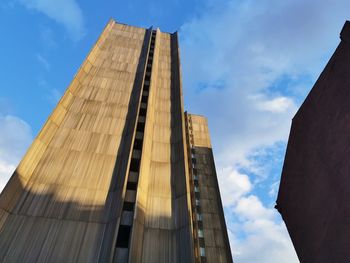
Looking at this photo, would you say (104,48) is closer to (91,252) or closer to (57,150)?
(57,150)

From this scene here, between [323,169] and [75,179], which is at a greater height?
[75,179]

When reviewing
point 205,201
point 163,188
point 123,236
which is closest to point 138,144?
point 163,188

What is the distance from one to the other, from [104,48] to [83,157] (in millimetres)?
24657

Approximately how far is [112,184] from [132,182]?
1902mm

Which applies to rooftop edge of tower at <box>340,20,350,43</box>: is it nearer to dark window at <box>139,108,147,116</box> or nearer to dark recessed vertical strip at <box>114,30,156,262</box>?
dark recessed vertical strip at <box>114,30,156,262</box>

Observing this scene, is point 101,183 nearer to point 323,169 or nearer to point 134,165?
point 134,165

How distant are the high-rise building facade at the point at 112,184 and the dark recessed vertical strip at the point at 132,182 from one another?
9 cm

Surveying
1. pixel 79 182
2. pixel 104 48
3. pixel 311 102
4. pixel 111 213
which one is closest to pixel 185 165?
pixel 111 213

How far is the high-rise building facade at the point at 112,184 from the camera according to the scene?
18719 millimetres

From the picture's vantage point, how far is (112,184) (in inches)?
920

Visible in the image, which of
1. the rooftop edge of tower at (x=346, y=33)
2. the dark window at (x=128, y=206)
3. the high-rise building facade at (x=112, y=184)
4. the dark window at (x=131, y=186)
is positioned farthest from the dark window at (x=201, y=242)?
the rooftop edge of tower at (x=346, y=33)

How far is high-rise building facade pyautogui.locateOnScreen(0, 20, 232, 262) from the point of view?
18.7 m

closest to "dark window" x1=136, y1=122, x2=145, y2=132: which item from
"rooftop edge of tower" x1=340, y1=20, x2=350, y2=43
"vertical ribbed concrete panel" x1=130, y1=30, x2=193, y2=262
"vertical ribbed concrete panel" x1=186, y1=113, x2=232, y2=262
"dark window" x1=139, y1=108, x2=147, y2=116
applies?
"vertical ribbed concrete panel" x1=130, y1=30, x2=193, y2=262

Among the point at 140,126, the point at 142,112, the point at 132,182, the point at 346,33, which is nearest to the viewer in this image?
the point at 346,33
